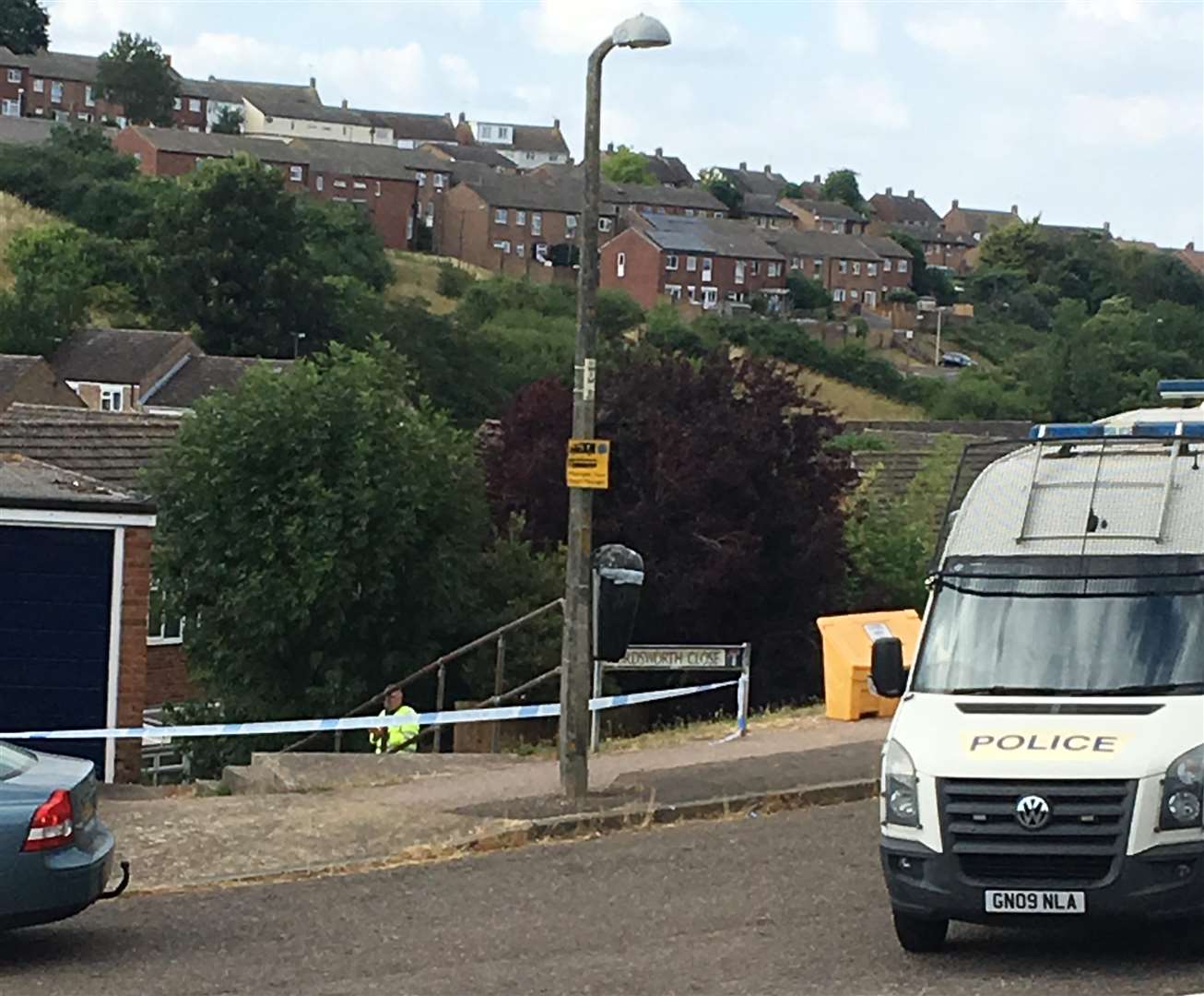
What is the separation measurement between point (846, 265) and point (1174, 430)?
5274 inches

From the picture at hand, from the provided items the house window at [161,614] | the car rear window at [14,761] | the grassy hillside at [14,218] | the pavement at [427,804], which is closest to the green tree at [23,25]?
the grassy hillside at [14,218]

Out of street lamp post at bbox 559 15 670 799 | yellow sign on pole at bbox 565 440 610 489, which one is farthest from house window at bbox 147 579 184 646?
yellow sign on pole at bbox 565 440 610 489

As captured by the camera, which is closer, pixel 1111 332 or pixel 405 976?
pixel 405 976

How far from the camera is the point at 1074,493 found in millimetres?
11742

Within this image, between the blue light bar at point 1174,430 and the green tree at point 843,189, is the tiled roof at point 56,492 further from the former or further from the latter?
the green tree at point 843,189

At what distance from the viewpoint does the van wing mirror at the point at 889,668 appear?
11.5m

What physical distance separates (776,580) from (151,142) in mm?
106922

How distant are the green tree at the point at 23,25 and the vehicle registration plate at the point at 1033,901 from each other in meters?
157

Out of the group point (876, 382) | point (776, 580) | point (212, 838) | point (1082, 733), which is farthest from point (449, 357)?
point (1082, 733)

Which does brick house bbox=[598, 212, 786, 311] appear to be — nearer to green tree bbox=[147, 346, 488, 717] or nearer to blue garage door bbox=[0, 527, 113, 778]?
green tree bbox=[147, 346, 488, 717]

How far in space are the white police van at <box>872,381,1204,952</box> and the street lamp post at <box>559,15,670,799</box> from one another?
3.48m

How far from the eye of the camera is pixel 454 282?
369ft

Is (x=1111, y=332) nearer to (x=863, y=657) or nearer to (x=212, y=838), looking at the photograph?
(x=863, y=657)

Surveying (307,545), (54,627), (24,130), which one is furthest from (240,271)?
(54,627)
